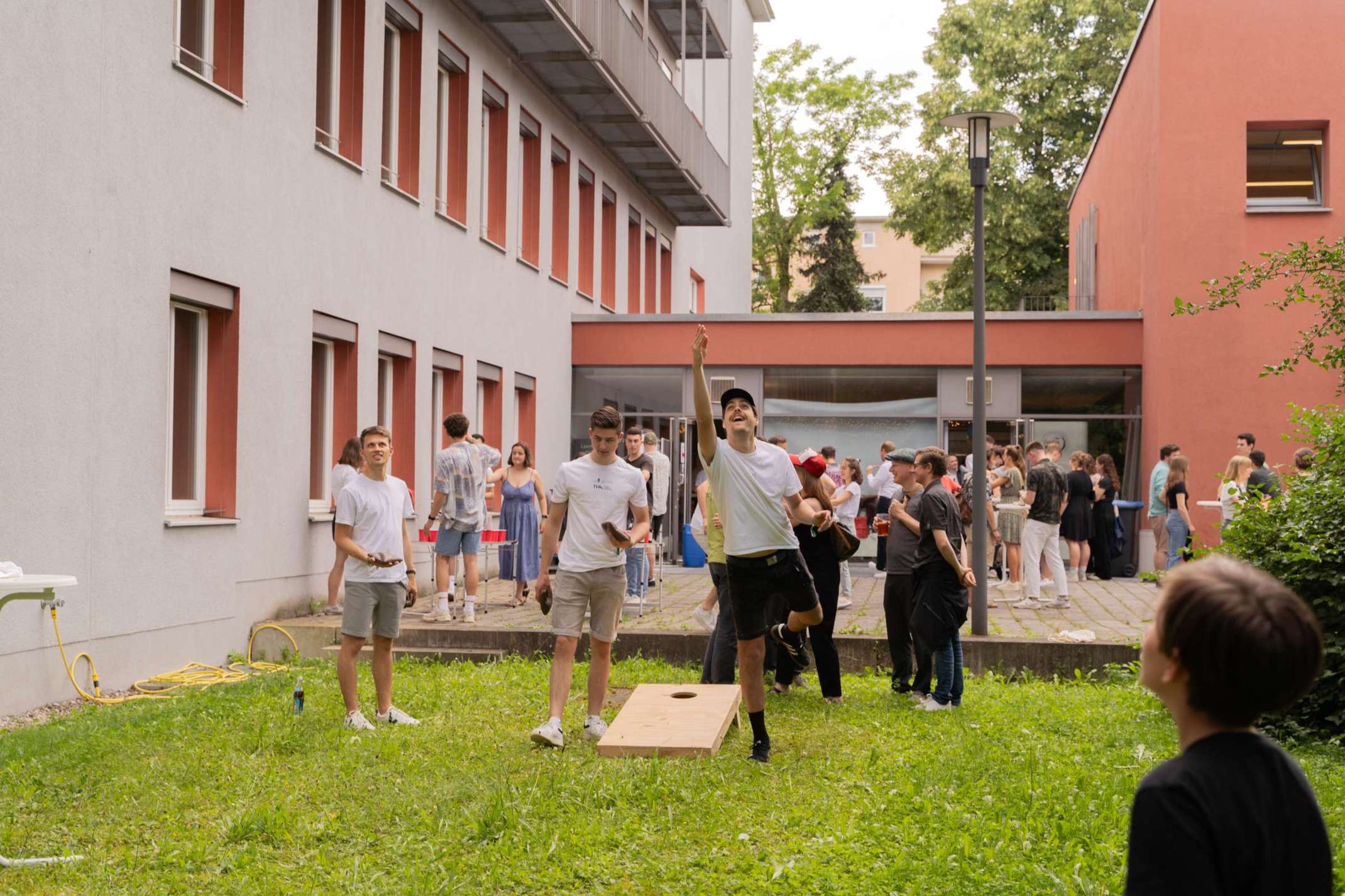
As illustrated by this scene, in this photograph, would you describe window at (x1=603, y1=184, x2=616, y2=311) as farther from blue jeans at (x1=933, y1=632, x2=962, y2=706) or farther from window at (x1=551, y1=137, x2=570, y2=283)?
blue jeans at (x1=933, y1=632, x2=962, y2=706)

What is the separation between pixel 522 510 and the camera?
15.8m

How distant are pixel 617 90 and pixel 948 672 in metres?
14.5

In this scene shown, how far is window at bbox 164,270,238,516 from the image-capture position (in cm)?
1248

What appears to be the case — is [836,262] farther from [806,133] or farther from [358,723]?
[358,723]

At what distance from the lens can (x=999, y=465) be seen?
18.7 metres

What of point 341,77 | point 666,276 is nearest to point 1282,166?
point 666,276

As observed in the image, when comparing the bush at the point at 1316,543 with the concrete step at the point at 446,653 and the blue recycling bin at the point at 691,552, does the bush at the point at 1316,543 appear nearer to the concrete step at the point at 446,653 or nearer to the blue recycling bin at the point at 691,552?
the concrete step at the point at 446,653

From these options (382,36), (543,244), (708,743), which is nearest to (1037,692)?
(708,743)

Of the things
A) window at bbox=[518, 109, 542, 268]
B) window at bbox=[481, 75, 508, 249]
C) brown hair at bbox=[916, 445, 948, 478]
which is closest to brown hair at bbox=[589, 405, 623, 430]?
brown hair at bbox=[916, 445, 948, 478]

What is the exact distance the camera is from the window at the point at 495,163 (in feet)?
68.0

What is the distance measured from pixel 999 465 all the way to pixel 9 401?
12.5 metres

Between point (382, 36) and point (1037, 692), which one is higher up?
point (382, 36)

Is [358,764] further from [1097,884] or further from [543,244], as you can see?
[543,244]

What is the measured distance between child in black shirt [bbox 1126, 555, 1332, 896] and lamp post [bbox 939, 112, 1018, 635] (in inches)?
406
